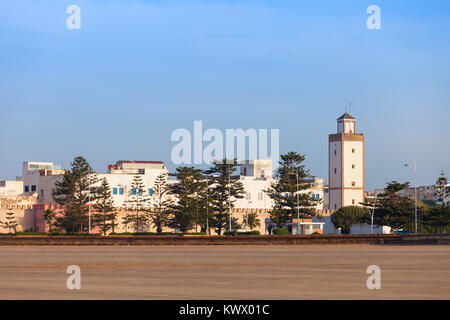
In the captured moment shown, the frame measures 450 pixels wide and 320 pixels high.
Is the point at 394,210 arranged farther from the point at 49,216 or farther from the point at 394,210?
the point at 49,216

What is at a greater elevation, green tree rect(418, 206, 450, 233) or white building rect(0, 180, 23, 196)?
white building rect(0, 180, 23, 196)

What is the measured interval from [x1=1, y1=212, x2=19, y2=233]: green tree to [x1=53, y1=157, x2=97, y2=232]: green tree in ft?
34.3

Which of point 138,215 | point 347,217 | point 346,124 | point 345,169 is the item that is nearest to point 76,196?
point 138,215

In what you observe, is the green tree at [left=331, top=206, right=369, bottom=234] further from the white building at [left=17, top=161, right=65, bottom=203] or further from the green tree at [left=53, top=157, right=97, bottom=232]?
the white building at [left=17, top=161, right=65, bottom=203]

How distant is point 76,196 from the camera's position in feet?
303

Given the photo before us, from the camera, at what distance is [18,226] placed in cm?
10375

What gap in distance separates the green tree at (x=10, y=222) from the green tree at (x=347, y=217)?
40021 mm

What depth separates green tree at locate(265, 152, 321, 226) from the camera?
85000 mm

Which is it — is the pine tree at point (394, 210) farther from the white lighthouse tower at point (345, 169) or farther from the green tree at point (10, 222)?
the green tree at point (10, 222)

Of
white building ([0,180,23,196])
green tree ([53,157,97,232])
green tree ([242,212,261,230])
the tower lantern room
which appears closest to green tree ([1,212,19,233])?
green tree ([53,157,97,232])

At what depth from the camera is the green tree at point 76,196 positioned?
90062mm

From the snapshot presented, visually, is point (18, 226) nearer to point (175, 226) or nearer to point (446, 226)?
point (175, 226)

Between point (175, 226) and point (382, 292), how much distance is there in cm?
7482

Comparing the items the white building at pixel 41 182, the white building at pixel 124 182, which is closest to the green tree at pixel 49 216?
the white building at pixel 124 182
